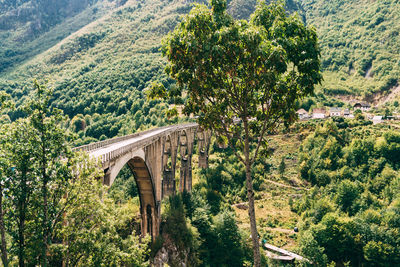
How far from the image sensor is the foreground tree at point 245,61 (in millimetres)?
11820

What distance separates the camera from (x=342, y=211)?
47.2 metres

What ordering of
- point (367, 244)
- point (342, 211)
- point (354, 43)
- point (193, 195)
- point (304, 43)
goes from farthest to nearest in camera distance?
point (354, 43)
point (342, 211)
point (193, 195)
point (367, 244)
point (304, 43)

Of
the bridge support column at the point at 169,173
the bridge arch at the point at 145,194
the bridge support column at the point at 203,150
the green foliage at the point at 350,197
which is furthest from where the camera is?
the bridge support column at the point at 203,150

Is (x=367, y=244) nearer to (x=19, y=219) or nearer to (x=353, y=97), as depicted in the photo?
(x=19, y=219)

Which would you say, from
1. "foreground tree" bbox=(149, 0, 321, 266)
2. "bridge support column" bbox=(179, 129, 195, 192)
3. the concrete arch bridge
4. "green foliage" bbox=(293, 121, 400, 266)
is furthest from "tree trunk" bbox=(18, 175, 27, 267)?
"bridge support column" bbox=(179, 129, 195, 192)

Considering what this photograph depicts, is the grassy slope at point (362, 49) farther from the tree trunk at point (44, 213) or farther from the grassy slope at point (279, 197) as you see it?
the tree trunk at point (44, 213)

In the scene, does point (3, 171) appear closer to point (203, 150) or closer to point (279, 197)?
point (279, 197)

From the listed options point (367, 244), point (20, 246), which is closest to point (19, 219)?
point (20, 246)

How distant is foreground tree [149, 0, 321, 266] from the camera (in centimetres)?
1182

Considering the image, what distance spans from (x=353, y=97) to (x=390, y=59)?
2806 centimetres

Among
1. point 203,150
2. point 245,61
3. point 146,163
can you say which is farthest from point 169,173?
point 245,61

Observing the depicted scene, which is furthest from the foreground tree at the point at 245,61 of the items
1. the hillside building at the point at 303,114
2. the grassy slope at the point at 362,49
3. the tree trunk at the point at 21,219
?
the grassy slope at the point at 362,49

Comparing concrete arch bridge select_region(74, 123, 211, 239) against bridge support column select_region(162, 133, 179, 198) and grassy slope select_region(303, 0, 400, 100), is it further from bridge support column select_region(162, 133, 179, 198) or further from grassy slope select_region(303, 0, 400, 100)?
grassy slope select_region(303, 0, 400, 100)

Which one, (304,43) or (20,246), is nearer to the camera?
(20,246)
